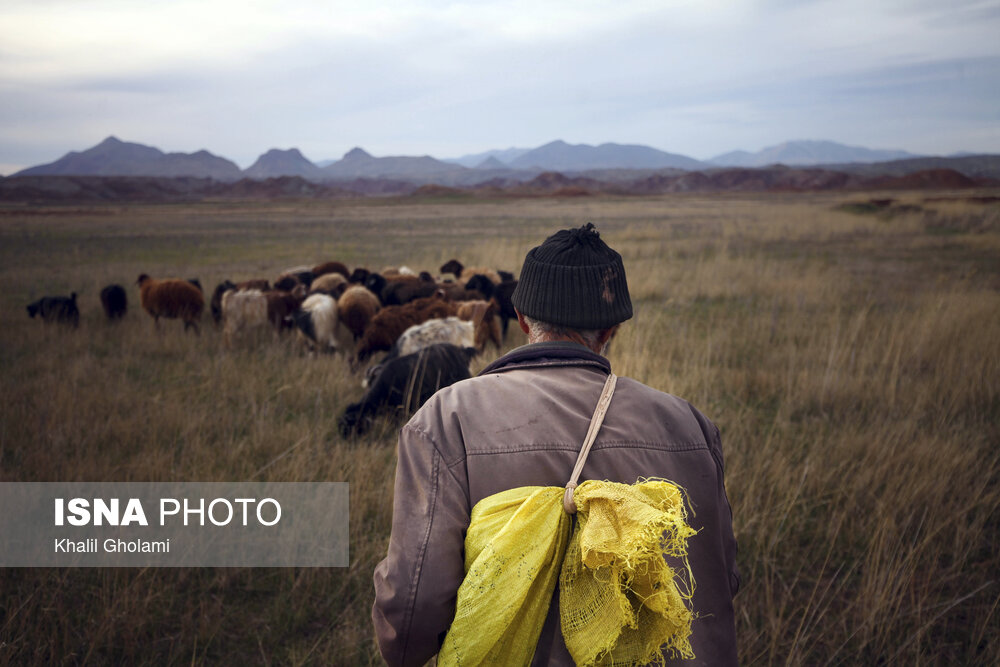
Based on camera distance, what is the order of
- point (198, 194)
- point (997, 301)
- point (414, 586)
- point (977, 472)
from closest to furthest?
point (414, 586) → point (977, 472) → point (997, 301) → point (198, 194)

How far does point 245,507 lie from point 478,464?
3.58 meters

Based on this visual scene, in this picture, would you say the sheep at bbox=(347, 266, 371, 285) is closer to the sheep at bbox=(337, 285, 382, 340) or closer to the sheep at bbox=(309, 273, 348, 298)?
the sheep at bbox=(309, 273, 348, 298)

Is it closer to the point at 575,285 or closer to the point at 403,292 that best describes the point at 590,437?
the point at 575,285

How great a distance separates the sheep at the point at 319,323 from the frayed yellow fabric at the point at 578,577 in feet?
28.1

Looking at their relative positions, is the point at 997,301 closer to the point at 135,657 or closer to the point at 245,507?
the point at 245,507

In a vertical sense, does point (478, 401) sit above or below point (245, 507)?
above

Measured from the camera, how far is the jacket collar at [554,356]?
1.72 metres

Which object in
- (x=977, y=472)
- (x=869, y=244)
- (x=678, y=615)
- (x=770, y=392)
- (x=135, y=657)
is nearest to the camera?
(x=678, y=615)

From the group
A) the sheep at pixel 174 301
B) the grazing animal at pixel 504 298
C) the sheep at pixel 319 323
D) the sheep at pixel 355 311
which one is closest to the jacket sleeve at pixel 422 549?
the sheep at pixel 319 323

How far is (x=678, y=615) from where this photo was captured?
1.36 m

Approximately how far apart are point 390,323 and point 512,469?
768 centimetres

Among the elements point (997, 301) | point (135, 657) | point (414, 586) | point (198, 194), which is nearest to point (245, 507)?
point (135, 657)

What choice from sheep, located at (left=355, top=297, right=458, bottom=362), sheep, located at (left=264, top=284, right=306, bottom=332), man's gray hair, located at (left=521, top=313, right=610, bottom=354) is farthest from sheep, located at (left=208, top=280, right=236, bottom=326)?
man's gray hair, located at (left=521, top=313, right=610, bottom=354)
